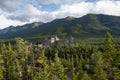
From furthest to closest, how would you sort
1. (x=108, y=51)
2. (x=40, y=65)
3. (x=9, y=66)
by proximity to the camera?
(x=9, y=66) < (x=40, y=65) < (x=108, y=51)

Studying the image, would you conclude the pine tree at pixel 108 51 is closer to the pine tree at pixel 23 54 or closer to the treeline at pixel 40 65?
the treeline at pixel 40 65

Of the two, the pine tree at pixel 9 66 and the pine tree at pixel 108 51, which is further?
the pine tree at pixel 9 66

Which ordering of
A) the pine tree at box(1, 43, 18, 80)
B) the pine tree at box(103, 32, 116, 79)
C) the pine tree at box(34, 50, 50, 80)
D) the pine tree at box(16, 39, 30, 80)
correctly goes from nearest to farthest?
the pine tree at box(103, 32, 116, 79)
the pine tree at box(34, 50, 50, 80)
the pine tree at box(16, 39, 30, 80)
the pine tree at box(1, 43, 18, 80)

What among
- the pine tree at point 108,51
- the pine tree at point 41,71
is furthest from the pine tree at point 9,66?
the pine tree at point 108,51

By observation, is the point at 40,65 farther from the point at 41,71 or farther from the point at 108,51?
the point at 108,51

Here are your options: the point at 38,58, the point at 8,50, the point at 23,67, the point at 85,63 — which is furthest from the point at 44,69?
the point at 85,63

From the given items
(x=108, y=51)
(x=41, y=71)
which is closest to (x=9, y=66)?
(x=41, y=71)

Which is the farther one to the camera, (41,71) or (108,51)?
(41,71)

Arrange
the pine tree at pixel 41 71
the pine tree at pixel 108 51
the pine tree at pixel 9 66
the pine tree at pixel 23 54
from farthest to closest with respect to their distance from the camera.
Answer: the pine tree at pixel 9 66, the pine tree at pixel 23 54, the pine tree at pixel 41 71, the pine tree at pixel 108 51

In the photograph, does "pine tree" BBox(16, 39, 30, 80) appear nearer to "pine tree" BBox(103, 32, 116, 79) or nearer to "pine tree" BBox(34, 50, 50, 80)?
"pine tree" BBox(34, 50, 50, 80)

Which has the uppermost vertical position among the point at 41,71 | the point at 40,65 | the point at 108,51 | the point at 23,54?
the point at 108,51

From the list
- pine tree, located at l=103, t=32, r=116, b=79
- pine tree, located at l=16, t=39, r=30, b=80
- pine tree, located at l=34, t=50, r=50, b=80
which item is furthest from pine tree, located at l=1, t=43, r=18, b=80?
pine tree, located at l=103, t=32, r=116, b=79
